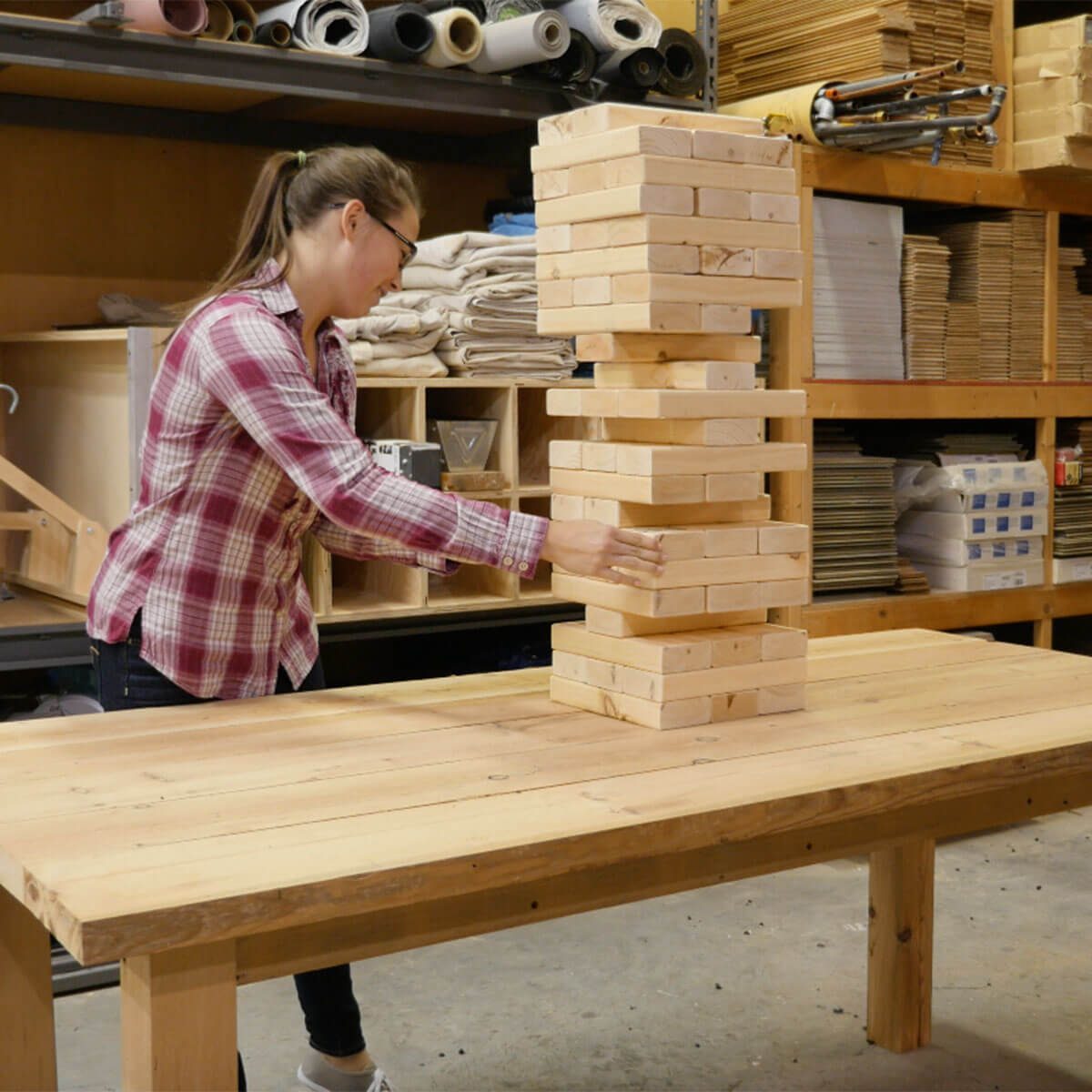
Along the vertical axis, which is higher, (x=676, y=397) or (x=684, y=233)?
(x=684, y=233)

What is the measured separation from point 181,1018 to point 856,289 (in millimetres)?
3086

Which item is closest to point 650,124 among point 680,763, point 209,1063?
point 680,763

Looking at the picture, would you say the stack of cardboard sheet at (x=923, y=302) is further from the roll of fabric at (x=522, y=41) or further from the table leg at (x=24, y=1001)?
the table leg at (x=24, y=1001)

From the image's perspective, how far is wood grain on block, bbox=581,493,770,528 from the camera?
7.28 feet

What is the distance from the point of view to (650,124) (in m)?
2.15

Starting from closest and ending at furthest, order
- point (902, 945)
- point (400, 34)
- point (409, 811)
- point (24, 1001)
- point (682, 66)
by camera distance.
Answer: point (409, 811)
point (24, 1001)
point (902, 945)
point (400, 34)
point (682, 66)

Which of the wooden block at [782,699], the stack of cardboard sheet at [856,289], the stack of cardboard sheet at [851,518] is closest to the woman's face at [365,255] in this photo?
the wooden block at [782,699]

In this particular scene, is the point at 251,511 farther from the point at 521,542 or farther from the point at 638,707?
the point at 638,707

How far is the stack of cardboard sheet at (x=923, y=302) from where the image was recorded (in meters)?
4.18

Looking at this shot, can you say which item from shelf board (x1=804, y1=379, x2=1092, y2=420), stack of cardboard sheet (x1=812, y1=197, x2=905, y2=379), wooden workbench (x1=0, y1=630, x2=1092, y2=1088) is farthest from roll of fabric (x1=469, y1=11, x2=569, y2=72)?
wooden workbench (x1=0, y1=630, x2=1092, y2=1088)

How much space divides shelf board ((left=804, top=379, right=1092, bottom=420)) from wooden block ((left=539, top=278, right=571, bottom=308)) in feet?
5.59

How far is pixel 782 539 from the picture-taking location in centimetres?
228

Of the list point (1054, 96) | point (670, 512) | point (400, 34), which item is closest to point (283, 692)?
point (670, 512)

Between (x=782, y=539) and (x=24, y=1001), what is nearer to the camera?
(x=24, y=1001)
